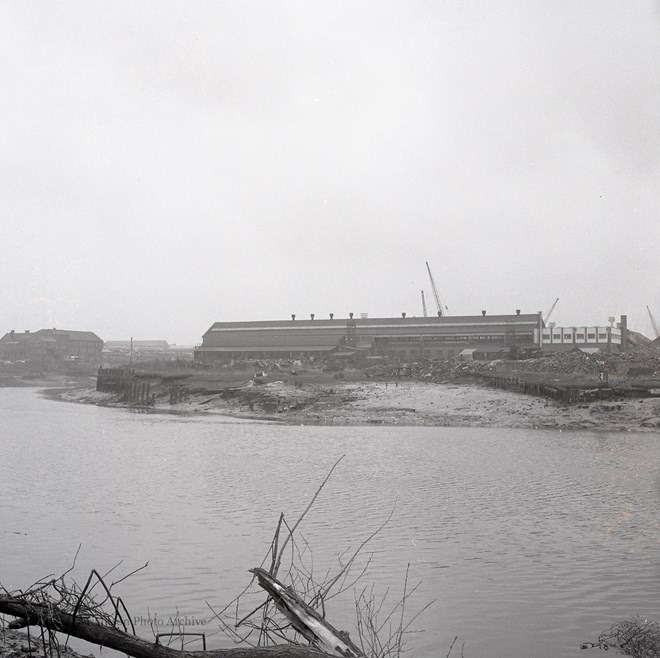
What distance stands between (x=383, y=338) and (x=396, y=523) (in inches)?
3084

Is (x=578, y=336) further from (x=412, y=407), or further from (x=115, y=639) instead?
(x=115, y=639)

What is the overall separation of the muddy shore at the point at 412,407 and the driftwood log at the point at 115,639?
1211 inches

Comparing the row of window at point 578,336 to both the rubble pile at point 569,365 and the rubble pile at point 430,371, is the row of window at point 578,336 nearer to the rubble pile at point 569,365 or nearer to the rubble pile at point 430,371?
the rubble pile at point 569,365

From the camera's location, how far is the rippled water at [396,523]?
9.40 m

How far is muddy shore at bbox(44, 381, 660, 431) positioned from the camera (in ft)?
115

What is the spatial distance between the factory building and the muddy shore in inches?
1391

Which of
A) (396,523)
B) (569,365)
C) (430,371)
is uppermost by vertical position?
(569,365)

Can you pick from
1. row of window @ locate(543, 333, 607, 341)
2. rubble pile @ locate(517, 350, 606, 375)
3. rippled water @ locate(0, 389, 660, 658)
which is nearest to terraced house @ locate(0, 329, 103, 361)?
row of window @ locate(543, 333, 607, 341)

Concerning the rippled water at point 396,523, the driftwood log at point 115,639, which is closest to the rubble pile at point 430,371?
the rippled water at point 396,523

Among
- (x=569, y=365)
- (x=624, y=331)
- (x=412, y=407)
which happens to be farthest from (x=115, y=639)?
(x=624, y=331)

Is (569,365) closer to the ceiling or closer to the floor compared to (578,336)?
closer to the floor

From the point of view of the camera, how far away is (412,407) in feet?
131

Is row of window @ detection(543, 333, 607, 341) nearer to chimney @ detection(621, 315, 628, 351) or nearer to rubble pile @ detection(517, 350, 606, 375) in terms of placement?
chimney @ detection(621, 315, 628, 351)

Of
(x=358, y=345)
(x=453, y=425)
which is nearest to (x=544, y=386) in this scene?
(x=453, y=425)
